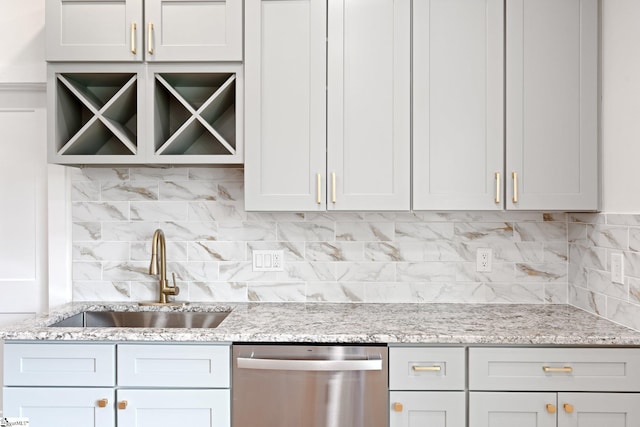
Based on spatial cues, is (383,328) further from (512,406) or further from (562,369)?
(562,369)

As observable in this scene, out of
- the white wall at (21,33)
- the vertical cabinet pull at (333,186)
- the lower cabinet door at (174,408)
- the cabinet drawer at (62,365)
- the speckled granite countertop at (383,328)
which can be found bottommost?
the lower cabinet door at (174,408)

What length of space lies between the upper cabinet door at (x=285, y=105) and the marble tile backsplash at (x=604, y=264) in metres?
1.23

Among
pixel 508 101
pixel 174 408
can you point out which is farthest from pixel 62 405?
pixel 508 101

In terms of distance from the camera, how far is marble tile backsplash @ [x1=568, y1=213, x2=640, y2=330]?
76.3 inches

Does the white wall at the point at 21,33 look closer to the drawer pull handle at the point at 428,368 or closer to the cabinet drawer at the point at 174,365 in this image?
the cabinet drawer at the point at 174,365

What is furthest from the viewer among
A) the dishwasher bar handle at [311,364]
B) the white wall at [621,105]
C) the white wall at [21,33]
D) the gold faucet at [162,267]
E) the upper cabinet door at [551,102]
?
the white wall at [21,33]

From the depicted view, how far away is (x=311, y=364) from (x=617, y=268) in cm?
132

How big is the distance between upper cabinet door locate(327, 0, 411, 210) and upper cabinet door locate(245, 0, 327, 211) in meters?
0.06

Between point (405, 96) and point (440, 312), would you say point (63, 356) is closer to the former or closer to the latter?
point (440, 312)

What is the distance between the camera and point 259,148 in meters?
2.17

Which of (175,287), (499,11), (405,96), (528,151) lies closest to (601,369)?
(528,151)

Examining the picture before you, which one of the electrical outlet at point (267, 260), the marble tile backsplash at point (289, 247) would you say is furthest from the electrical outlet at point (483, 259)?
the electrical outlet at point (267, 260)

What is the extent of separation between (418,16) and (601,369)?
1.61 metres

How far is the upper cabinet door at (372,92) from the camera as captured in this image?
2158 millimetres
